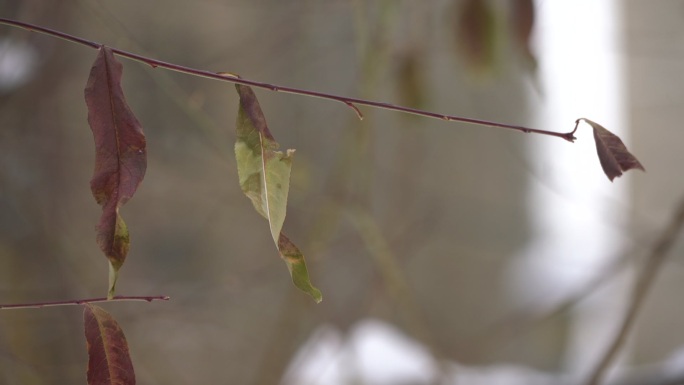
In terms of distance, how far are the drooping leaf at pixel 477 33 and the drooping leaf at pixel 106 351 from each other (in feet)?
2.33

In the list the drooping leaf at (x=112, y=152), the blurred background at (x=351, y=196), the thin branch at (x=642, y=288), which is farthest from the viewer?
the blurred background at (x=351, y=196)

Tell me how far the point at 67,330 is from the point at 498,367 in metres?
0.93

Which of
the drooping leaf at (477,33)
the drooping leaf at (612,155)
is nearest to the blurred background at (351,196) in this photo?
the drooping leaf at (477,33)

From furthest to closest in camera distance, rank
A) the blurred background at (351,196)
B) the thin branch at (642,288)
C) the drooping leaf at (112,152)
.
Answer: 1. the blurred background at (351,196)
2. the thin branch at (642,288)
3. the drooping leaf at (112,152)

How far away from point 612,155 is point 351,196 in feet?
2.77

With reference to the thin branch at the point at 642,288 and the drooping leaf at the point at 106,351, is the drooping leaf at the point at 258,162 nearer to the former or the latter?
the drooping leaf at the point at 106,351

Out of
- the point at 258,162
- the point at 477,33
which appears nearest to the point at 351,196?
the point at 477,33

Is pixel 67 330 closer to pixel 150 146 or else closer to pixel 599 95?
pixel 150 146

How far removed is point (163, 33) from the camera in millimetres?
1499

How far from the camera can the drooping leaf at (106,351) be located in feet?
1.34

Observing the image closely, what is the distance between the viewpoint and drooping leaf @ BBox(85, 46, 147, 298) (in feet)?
1.29

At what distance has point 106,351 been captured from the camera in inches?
16.2

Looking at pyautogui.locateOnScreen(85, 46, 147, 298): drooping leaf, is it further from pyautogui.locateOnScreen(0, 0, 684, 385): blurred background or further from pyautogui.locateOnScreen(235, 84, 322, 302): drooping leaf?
pyautogui.locateOnScreen(0, 0, 684, 385): blurred background

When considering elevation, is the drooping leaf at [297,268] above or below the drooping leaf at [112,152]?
below
